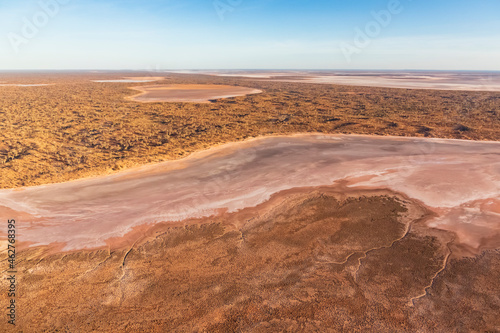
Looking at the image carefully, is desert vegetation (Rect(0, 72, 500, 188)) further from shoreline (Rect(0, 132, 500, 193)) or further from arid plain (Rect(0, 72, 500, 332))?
shoreline (Rect(0, 132, 500, 193))

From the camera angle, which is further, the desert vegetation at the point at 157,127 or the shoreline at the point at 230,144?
the desert vegetation at the point at 157,127

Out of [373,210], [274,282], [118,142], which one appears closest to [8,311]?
[274,282]

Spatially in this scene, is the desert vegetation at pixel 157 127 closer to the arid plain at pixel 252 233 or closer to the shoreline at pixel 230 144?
the arid plain at pixel 252 233

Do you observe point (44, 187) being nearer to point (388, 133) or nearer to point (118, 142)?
point (118, 142)

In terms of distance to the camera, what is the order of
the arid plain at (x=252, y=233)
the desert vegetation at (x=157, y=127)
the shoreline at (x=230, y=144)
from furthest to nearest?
the desert vegetation at (x=157, y=127)
the shoreline at (x=230, y=144)
the arid plain at (x=252, y=233)

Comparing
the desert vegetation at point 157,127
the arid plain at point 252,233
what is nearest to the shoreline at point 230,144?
the arid plain at point 252,233

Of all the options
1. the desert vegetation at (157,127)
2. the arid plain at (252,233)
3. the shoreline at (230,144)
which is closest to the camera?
the arid plain at (252,233)

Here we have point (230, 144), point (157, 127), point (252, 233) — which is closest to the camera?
point (252, 233)

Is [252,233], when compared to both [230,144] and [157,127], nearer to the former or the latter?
[230,144]

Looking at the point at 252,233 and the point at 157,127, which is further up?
the point at 157,127

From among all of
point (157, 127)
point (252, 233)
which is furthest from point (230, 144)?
point (252, 233)
